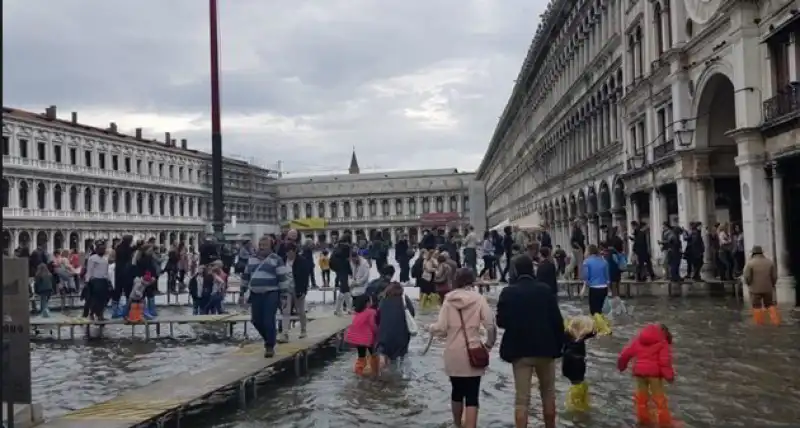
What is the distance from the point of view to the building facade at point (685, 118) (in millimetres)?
17969

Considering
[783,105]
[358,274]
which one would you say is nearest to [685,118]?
[783,105]

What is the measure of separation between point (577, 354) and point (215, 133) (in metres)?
14.0

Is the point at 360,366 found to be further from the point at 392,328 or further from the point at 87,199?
the point at 87,199

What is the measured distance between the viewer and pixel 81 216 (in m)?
73.3

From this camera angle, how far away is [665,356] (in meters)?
7.86

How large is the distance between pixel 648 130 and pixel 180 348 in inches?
703

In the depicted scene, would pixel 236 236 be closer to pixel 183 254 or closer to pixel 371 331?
pixel 183 254

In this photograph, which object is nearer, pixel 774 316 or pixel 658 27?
pixel 774 316

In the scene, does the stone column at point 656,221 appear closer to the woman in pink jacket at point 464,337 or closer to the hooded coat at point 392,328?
the hooded coat at point 392,328

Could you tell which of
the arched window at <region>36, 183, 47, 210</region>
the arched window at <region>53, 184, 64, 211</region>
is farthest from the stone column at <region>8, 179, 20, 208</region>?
the arched window at <region>53, 184, 64, 211</region>

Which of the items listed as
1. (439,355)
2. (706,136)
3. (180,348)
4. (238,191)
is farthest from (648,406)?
(238,191)

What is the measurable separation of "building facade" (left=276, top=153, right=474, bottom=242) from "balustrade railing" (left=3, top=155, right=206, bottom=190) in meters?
42.0

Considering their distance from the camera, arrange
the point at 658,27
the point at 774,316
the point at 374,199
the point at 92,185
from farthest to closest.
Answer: the point at 374,199 < the point at 92,185 < the point at 658,27 < the point at 774,316

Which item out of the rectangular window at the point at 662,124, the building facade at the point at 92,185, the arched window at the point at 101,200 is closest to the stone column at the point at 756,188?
the rectangular window at the point at 662,124
